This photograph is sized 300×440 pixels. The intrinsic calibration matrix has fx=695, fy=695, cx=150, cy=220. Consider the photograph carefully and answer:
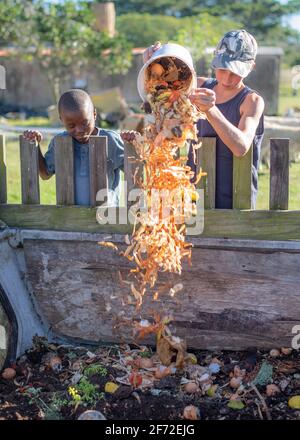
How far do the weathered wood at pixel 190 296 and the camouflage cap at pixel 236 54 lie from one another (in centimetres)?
97

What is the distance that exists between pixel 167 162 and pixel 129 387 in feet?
3.86

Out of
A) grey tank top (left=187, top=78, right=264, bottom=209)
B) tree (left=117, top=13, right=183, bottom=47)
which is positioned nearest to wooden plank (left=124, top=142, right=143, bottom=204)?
grey tank top (left=187, top=78, right=264, bottom=209)

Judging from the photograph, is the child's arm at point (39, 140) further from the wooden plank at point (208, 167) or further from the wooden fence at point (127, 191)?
the wooden plank at point (208, 167)

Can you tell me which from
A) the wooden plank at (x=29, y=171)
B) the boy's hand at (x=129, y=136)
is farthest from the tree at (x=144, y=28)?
the boy's hand at (x=129, y=136)

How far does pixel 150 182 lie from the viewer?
3.60 metres

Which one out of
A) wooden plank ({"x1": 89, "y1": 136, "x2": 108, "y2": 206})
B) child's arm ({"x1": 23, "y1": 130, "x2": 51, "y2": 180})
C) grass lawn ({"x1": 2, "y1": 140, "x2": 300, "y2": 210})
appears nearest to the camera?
wooden plank ({"x1": 89, "y1": 136, "x2": 108, "y2": 206})

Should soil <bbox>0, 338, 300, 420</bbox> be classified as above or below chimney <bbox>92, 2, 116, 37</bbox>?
below

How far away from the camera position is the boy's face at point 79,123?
3.97 metres

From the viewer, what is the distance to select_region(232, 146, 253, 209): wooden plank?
3.68 metres

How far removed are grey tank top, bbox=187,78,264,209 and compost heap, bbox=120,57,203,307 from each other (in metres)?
0.20

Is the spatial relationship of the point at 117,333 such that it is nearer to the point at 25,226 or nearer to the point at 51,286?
the point at 51,286

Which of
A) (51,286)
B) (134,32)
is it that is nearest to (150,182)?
(51,286)

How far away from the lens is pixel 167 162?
3531mm

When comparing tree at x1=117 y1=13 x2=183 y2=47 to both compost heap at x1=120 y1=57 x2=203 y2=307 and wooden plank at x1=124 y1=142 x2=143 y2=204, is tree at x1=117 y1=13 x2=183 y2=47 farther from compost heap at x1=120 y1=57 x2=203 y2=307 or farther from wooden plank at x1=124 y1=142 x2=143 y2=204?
compost heap at x1=120 y1=57 x2=203 y2=307
